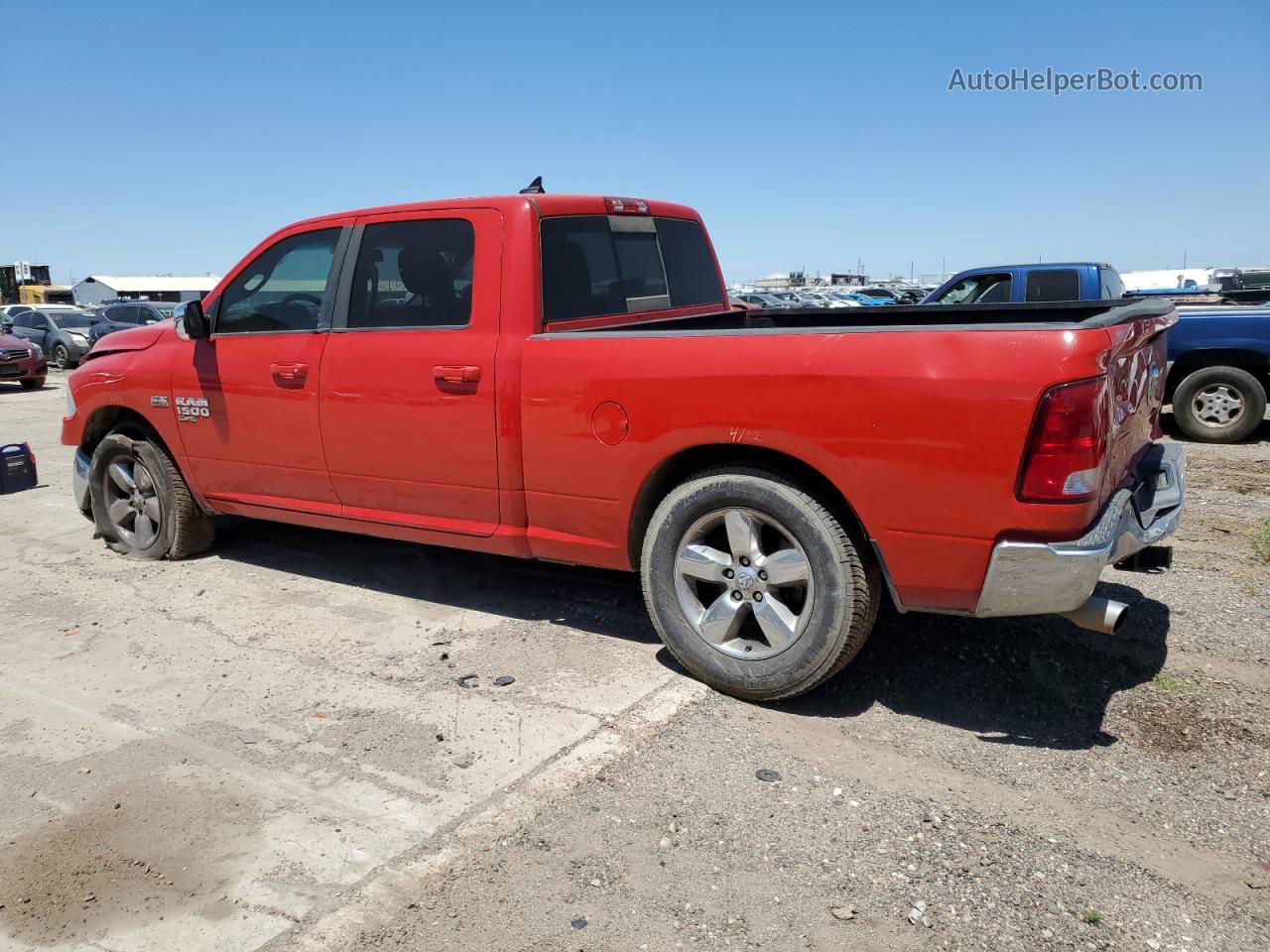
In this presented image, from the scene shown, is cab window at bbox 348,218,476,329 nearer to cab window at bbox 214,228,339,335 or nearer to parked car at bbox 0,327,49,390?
cab window at bbox 214,228,339,335

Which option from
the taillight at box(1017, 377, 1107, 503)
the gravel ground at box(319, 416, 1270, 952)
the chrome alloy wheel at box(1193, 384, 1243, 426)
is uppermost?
the taillight at box(1017, 377, 1107, 503)

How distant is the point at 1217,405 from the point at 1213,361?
1.44 feet

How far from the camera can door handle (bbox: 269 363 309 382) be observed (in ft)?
16.0

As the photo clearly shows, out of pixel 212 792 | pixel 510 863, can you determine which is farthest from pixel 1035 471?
pixel 212 792

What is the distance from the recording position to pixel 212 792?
3.27m

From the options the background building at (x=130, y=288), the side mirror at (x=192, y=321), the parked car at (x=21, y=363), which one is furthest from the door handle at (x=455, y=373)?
the background building at (x=130, y=288)

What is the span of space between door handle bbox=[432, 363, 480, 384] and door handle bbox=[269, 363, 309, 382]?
2.97 ft

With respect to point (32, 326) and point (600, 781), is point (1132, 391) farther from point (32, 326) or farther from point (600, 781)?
point (32, 326)

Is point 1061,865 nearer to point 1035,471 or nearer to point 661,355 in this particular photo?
point 1035,471

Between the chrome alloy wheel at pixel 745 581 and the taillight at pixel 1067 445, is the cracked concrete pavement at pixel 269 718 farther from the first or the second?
the taillight at pixel 1067 445

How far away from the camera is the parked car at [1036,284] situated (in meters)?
10.2

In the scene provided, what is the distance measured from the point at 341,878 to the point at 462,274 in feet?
8.71

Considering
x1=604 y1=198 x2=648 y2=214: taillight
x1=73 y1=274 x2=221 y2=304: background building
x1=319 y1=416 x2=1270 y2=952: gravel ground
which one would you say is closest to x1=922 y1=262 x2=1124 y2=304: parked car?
x1=604 y1=198 x2=648 y2=214: taillight

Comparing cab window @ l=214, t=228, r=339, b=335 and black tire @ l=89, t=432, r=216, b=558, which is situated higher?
cab window @ l=214, t=228, r=339, b=335
